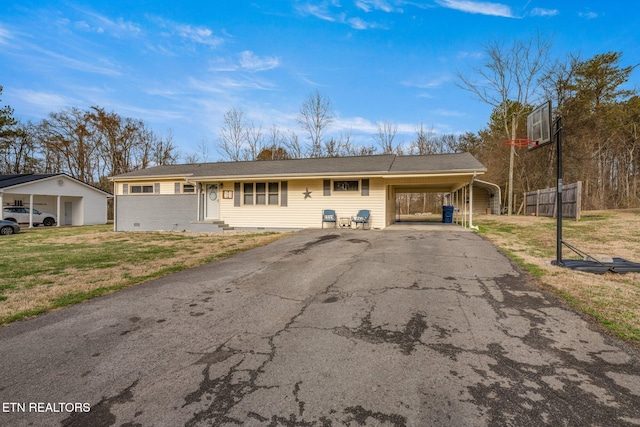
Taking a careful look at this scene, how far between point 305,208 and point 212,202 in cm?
502

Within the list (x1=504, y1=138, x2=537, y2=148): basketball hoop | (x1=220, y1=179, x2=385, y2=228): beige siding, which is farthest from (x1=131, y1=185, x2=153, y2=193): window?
(x1=504, y1=138, x2=537, y2=148): basketball hoop

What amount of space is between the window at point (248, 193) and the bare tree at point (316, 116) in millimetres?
16071

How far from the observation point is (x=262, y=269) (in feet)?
20.9

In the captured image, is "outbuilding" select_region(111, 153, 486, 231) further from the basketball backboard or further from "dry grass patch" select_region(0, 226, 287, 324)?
"dry grass patch" select_region(0, 226, 287, 324)

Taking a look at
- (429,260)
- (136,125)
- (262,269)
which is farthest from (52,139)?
(429,260)

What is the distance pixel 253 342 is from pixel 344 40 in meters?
16.2

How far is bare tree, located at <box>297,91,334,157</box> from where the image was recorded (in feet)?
96.0

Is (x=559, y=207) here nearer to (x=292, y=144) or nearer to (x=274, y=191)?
(x=274, y=191)

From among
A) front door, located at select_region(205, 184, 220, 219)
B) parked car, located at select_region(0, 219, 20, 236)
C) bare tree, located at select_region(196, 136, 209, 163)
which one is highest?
bare tree, located at select_region(196, 136, 209, 163)

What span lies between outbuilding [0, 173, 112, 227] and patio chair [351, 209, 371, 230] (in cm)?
2230

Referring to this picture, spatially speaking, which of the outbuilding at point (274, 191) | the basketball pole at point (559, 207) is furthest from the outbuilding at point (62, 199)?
the basketball pole at point (559, 207)

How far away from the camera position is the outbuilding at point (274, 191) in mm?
13359

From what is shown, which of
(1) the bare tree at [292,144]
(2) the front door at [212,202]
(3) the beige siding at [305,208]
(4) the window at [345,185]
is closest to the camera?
(3) the beige siding at [305,208]

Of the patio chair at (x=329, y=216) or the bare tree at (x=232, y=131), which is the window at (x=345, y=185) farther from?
the bare tree at (x=232, y=131)
